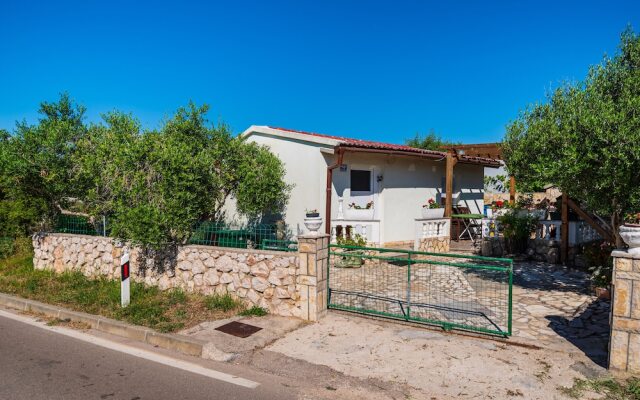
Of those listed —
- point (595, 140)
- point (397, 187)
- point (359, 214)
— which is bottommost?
point (359, 214)

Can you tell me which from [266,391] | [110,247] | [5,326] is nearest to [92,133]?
[110,247]

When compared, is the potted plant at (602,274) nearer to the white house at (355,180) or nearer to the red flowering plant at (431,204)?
the white house at (355,180)

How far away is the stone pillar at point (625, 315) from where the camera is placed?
4.17 m

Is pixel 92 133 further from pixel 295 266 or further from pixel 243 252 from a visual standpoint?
pixel 295 266

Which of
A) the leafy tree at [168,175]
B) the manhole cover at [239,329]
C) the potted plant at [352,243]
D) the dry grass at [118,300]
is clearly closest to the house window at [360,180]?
the potted plant at [352,243]

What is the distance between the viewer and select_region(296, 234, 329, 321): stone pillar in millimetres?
6059

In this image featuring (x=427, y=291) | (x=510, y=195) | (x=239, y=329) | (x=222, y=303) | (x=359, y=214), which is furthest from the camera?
(x=510, y=195)

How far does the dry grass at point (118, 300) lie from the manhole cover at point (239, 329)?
1.42ft

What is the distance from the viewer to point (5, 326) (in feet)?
20.4

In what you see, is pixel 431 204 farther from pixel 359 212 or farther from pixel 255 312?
pixel 255 312

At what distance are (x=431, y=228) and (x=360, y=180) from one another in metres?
2.55

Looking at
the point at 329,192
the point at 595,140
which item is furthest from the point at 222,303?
the point at 595,140

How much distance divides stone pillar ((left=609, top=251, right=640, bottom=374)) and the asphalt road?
137 inches

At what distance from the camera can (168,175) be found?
720 centimetres
